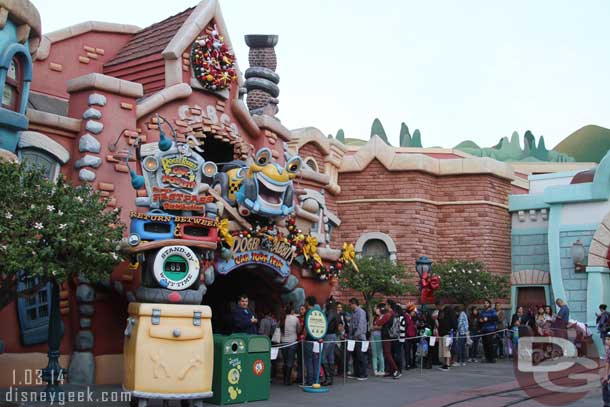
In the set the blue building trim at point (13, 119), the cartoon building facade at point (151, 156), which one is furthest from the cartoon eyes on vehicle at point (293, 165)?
the blue building trim at point (13, 119)

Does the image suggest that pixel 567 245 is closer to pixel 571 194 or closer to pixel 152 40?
pixel 571 194

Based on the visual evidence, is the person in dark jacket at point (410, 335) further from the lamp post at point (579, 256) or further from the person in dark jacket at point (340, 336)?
the lamp post at point (579, 256)

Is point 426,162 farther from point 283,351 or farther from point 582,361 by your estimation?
point 283,351

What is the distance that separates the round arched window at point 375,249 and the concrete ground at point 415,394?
8657 millimetres

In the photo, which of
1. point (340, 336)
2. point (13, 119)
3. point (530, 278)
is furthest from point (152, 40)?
point (530, 278)

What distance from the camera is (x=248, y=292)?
1702cm

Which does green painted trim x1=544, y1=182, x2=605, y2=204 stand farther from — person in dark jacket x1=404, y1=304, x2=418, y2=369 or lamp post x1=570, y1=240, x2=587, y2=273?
person in dark jacket x1=404, y1=304, x2=418, y2=369

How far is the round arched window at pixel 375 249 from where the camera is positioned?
25469mm

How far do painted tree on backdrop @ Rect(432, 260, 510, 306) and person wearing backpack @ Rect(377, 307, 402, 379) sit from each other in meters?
7.59

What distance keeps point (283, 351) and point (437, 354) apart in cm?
578

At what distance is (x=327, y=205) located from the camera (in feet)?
84.1

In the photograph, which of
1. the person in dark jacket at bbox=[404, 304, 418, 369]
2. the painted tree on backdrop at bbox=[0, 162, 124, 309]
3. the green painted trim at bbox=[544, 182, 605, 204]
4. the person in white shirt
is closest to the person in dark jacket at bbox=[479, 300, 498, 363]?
the person in dark jacket at bbox=[404, 304, 418, 369]

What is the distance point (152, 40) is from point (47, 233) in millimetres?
8903

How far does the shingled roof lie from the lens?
57.1 ft
